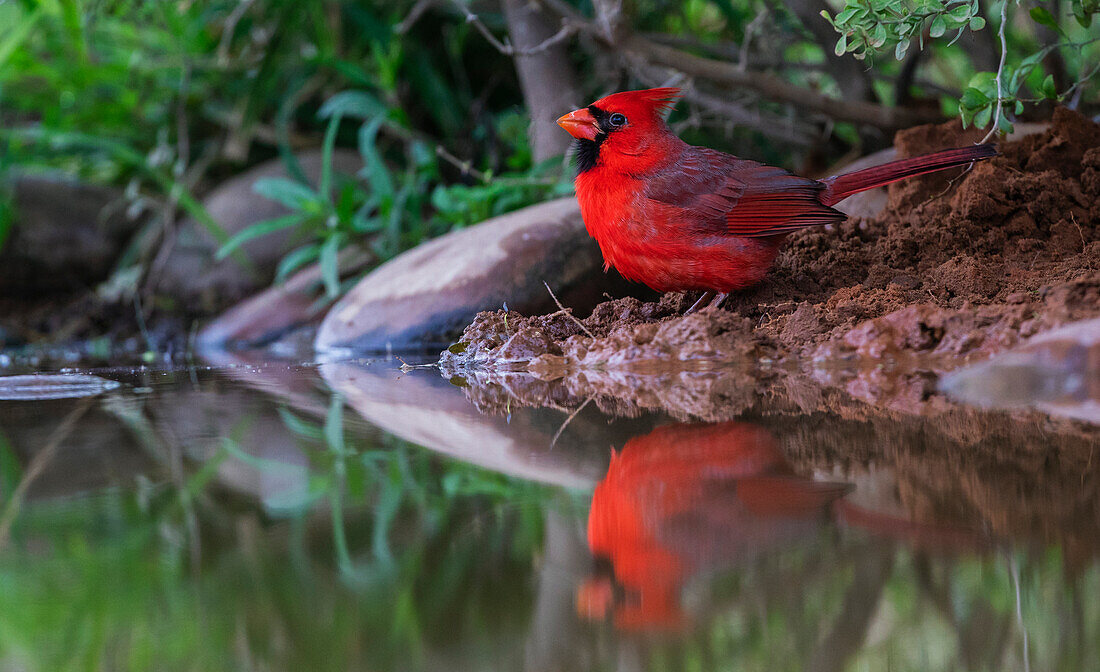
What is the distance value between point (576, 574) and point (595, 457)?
1.63ft

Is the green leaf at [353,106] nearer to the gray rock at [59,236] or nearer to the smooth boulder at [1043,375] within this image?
the gray rock at [59,236]

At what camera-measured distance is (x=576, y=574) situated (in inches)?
32.7

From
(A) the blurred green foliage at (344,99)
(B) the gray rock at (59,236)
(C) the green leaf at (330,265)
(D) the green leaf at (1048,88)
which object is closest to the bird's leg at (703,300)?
(D) the green leaf at (1048,88)

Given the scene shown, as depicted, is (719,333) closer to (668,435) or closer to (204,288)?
(668,435)

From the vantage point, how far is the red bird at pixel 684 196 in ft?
9.05

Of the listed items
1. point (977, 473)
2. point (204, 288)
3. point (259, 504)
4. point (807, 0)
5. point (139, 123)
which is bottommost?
point (977, 473)

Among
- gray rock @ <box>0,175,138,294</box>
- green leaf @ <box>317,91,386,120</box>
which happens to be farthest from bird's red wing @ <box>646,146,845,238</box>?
gray rock @ <box>0,175,138,294</box>

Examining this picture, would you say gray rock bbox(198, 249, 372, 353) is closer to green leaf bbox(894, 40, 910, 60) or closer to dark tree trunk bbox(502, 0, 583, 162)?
dark tree trunk bbox(502, 0, 583, 162)

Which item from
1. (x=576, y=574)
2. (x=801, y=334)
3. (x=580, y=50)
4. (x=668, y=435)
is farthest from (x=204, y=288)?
(x=576, y=574)

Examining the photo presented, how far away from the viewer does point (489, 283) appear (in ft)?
12.1

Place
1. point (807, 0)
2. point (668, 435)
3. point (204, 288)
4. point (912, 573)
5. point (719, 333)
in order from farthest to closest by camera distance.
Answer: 1. point (204, 288)
2. point (807, 0)
3. point (719, 333)
4. point (668, 435)
5. point (912, 573)

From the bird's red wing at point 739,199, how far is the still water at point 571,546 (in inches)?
49.5

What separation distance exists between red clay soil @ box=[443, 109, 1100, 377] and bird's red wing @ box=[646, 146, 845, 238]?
269 mm

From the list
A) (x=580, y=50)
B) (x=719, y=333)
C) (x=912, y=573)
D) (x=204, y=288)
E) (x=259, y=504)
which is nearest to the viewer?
(x=912, y=573)
